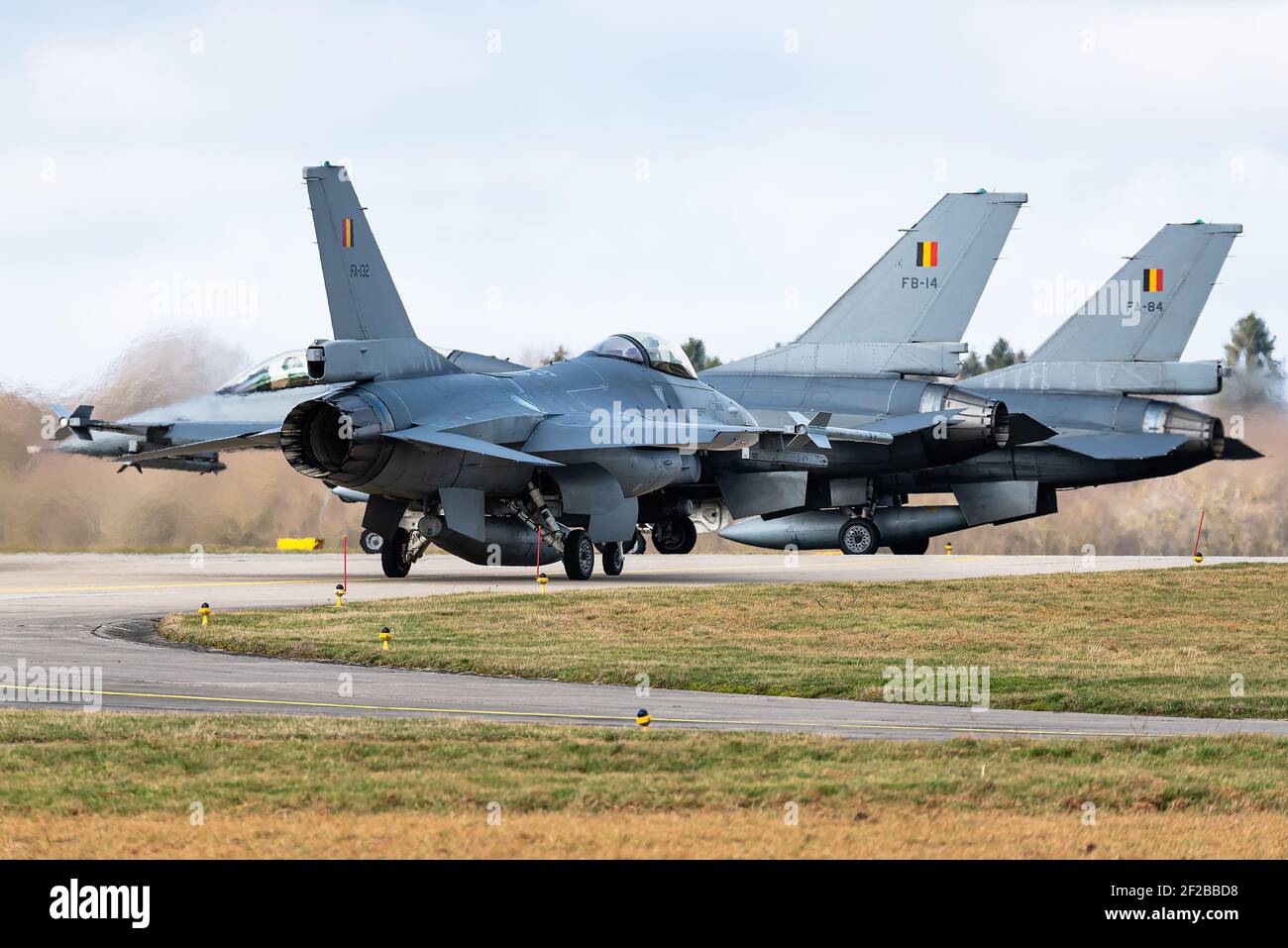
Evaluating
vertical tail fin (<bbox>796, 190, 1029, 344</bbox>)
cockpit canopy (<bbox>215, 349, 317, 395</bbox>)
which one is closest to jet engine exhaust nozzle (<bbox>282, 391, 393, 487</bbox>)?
cockpit canopy (<bbox>215, 349, 317, 395</bbox>)

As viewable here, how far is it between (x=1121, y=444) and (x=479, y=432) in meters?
17.2

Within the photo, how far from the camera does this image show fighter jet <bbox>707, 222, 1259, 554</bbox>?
124ft

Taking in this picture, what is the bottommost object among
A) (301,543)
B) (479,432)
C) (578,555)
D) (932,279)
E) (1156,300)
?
(301,543)

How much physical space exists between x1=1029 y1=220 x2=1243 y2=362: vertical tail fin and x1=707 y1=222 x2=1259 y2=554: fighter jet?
0.02 m

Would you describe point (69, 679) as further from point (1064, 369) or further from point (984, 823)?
point (1064, 369)

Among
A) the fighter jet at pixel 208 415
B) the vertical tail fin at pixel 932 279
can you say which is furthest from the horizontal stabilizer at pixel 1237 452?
the fighter jet at pixel 208 415

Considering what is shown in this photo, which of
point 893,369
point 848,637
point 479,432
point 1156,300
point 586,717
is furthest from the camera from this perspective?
point 1156,300

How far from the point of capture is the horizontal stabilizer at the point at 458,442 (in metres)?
24.8

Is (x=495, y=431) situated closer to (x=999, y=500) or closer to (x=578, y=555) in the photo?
(x=578, y=555)

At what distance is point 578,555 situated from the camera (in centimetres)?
2812

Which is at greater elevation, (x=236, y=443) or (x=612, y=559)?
(x=236, y=443)

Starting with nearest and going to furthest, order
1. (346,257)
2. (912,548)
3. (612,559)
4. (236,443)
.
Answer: (346,257) < (236,443) < (612,559) < (912,548)

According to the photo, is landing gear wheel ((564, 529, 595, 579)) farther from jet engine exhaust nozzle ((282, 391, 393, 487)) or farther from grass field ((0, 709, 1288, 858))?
grass field ((0, 709, 1288, 858))

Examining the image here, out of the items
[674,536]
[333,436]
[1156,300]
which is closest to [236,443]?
[333,436]
